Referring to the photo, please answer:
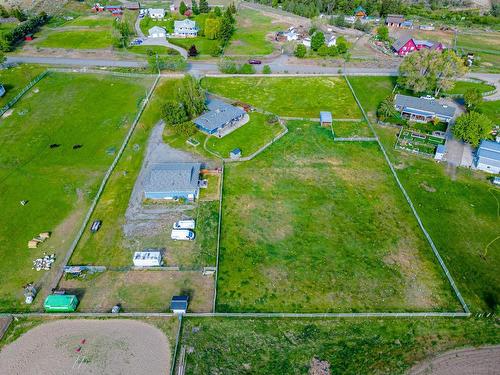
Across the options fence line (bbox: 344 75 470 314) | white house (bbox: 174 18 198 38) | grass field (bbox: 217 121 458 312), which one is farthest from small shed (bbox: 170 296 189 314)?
white house (bbox: 174 18 198 38)

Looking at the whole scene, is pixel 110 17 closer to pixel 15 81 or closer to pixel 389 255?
pixel 15 81

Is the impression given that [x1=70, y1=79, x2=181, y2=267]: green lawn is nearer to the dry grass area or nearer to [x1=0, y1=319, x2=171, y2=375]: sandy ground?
the dry grass area

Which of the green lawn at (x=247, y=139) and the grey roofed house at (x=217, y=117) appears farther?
the grey roofed house at (x=217, y=117)

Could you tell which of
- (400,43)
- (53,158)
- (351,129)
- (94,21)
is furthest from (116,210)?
(94,21)

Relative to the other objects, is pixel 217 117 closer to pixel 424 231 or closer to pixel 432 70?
pixel 424 231

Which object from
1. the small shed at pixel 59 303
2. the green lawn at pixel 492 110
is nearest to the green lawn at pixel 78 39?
the small shed at pixel 59 303

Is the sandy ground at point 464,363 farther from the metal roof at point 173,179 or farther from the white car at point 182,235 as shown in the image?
the metal roof at point 173,179

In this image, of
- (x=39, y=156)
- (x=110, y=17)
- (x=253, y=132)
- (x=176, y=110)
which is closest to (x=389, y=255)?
(x=253, y=132)
